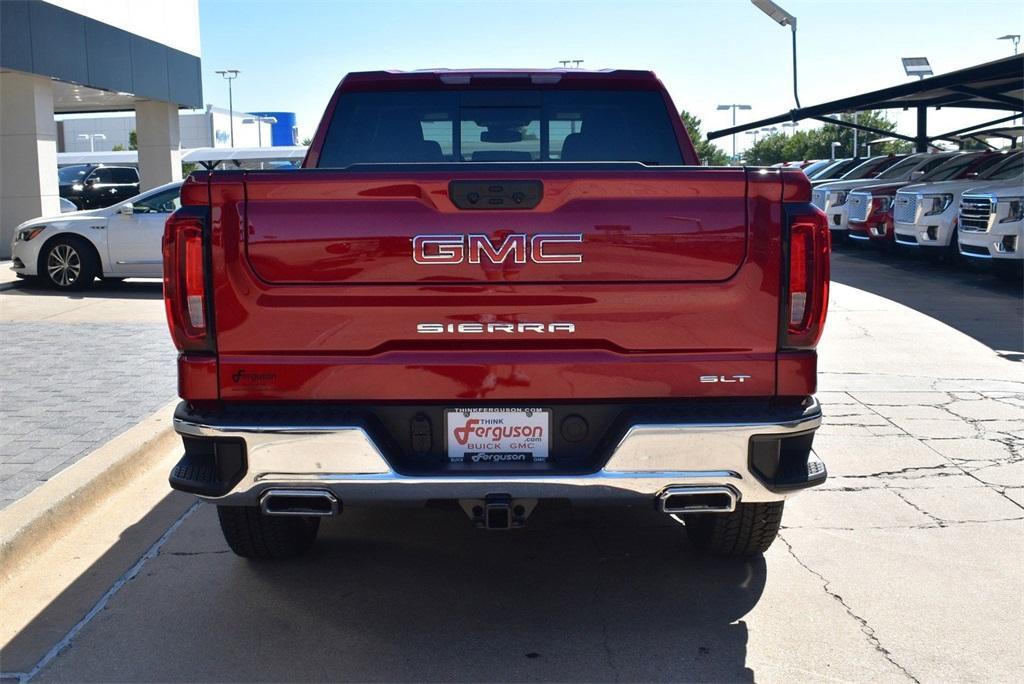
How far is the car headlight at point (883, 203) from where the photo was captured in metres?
20.3

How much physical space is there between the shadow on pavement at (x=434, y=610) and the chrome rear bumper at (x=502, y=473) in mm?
578

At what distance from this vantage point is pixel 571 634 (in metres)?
4.12

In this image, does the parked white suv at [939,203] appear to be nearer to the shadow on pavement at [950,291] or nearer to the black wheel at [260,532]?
the shadow on pavement at [950,291]

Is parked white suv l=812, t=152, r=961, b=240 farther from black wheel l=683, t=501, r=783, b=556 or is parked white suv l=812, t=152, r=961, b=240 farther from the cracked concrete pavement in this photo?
black wheel l=683, t=501, r=783, b=556

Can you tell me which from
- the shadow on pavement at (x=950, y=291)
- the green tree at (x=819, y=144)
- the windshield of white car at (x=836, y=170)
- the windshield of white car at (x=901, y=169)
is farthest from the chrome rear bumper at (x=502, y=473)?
the green tree at (x=819, y=144)

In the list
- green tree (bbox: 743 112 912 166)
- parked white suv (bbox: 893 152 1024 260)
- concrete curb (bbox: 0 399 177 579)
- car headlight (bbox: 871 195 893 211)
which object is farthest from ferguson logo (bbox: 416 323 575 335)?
green tree (bbox: 743 112 912 166)

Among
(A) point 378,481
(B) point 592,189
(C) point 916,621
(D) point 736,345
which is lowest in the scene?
(C) point 916,621

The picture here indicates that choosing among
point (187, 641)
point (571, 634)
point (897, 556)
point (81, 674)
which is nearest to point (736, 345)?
point (571, 634)

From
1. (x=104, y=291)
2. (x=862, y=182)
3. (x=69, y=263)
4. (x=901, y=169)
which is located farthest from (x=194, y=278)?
(x=901, y=169)

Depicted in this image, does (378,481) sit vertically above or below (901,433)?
above

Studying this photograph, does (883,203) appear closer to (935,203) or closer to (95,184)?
(935,203)

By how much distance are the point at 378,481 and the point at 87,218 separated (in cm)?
1253

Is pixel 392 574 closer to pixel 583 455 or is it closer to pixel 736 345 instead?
pixel 583 455

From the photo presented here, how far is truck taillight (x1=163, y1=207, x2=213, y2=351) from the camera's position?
12.4 feet
